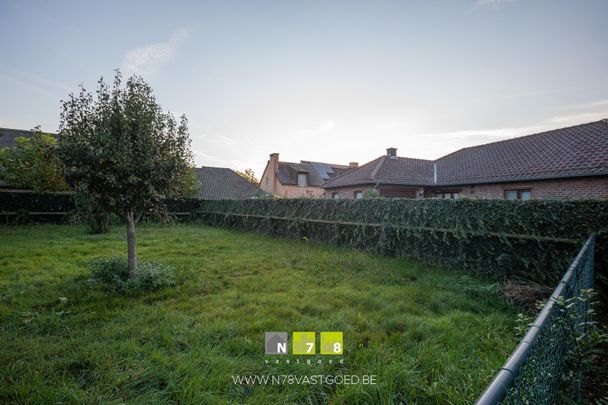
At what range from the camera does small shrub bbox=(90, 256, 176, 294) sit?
5273mm

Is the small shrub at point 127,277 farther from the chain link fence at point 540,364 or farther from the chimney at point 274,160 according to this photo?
the chimney at point 274,160

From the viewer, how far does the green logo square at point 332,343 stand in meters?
3.29

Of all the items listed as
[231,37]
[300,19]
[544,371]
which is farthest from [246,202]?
[544,371]

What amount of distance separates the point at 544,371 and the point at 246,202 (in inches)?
616

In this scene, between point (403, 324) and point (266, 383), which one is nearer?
point (266, 383)

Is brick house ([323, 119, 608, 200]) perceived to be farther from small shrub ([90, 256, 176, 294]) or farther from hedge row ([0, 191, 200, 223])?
hedge row ([0, 191, 200, 223])

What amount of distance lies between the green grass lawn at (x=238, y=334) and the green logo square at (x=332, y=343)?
0.13 metres

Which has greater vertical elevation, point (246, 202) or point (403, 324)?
point (246, 202)

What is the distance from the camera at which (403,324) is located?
12.9 feet

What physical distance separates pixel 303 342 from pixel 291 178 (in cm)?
3477

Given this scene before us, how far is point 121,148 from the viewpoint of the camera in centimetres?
507

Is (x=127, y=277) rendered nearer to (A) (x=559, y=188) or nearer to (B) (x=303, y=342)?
(B) (x=303, y=342)

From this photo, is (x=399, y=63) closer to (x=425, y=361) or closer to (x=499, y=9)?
(x=499, y=9)

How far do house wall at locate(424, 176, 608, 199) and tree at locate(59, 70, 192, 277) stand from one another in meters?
11.9
